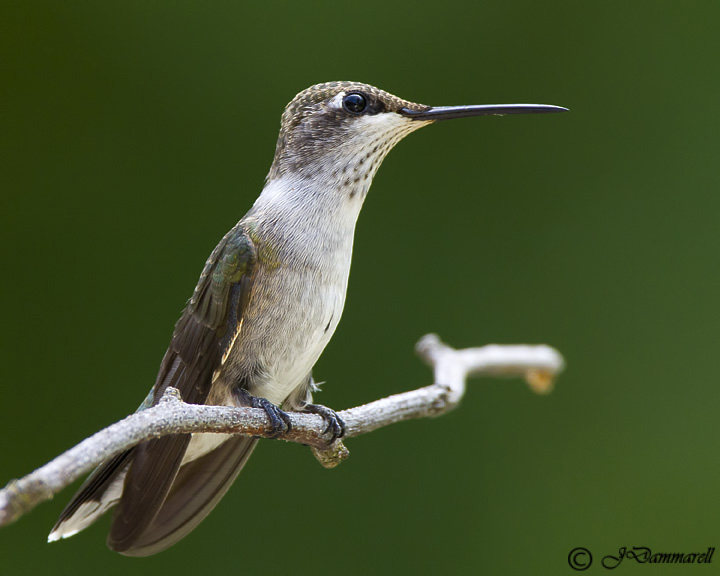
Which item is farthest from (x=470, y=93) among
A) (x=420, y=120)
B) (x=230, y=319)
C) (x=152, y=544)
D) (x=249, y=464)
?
(x=152, y=544)

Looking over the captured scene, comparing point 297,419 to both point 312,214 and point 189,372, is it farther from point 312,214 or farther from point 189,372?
point 312,214

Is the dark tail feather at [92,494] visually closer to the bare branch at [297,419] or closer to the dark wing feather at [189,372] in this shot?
the dark wing feather at [189,372]

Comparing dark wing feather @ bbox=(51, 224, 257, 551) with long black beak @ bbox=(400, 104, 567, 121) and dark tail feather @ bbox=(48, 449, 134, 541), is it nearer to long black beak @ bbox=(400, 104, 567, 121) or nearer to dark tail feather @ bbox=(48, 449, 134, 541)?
dark tail feather @ bbox=(48, 449, 134, 541)

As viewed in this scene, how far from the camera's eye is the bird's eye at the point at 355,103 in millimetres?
2266

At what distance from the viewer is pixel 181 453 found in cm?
211

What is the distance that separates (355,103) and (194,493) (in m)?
1.27

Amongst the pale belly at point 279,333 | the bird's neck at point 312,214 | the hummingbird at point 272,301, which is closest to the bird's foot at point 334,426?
the hummingbird at point 272,301

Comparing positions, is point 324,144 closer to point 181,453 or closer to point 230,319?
point 230,319

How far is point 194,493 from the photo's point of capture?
93.7 inches

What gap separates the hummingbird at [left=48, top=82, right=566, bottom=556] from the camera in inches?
82.0

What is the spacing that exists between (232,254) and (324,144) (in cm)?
43

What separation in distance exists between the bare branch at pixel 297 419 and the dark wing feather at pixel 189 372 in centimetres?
28

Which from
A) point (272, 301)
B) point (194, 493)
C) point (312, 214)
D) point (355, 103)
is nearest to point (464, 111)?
point (355, 103)

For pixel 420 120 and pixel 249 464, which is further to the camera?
pixel 249 464
